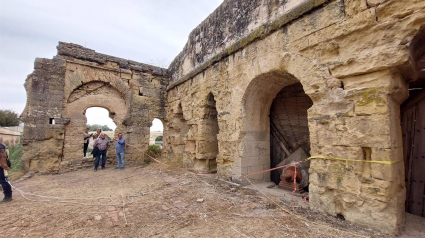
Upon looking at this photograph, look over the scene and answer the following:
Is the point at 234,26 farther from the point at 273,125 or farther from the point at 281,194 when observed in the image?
the point at 281,194

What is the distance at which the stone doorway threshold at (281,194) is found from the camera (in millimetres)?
3402

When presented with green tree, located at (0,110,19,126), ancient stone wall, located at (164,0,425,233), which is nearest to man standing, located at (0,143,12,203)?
ancient stone wall, located at (164,0,425,233)

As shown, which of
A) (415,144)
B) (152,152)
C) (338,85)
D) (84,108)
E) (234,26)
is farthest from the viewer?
(152,152)

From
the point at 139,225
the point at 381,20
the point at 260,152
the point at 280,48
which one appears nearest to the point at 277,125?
the point at 260,152

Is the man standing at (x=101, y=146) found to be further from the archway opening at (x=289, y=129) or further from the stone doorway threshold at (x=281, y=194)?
the archway opening at (x=289, y=129)

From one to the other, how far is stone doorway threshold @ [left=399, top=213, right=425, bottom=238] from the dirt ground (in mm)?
445

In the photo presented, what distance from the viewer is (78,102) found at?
7.44 meters

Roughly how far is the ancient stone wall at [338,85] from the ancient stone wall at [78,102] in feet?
15.7

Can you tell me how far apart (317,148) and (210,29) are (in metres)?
4.57

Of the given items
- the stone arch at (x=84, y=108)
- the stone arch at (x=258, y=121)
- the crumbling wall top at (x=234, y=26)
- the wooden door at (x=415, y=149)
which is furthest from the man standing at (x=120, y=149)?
the wooden door at (x=415, y=149)

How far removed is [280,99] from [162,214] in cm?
383

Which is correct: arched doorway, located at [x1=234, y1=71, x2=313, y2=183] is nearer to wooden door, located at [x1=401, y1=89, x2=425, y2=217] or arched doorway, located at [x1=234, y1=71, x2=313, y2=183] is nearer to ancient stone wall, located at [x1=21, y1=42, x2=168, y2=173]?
wooden door, located at [x1=401, y1=89, x2=425, y2=217]

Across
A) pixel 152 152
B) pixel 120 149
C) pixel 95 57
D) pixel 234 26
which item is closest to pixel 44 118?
pixel 120 149

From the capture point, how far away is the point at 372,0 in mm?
2572
